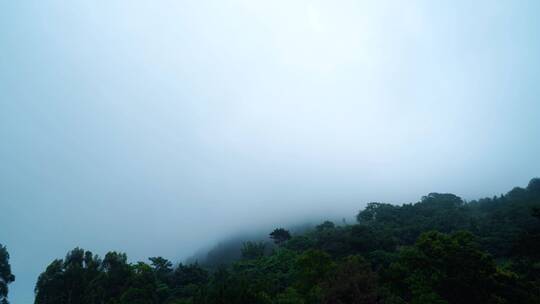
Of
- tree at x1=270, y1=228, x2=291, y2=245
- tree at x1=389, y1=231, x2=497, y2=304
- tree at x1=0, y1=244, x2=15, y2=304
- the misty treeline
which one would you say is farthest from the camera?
tree at x1=270, y1=228, x2=291, y2=245

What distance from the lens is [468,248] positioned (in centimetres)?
2700

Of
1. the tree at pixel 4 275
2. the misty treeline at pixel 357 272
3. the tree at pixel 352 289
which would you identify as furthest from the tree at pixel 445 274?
the tree at pixel 4 275

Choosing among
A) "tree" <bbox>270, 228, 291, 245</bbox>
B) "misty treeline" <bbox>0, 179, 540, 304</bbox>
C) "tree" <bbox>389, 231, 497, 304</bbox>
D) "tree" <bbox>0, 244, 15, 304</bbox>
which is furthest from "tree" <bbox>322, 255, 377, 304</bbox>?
"tree" <bbox>270, 228, 291, 245</bbox>

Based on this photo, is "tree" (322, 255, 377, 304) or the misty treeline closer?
"tree" (322, 255, 377, 304)

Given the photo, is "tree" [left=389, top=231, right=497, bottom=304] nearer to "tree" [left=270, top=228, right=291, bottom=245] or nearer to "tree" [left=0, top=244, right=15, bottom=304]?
"tree" [left=0, top=244, right=15, bottom=304]

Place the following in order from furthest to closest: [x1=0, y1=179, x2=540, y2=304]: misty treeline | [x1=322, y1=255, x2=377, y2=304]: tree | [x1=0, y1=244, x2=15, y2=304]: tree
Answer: [x1=0, y1=244, x2=15, y2=304]: tree, [x1=0, y1=179, x2=540, y2=304]: misty treeline, [x1=322, y1=255, x2=377, y2=304]: tree

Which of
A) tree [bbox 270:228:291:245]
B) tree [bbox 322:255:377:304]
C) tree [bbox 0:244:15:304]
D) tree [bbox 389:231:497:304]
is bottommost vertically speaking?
tree [bbox 389:231:497:304]

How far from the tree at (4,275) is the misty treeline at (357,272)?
0.11 metres

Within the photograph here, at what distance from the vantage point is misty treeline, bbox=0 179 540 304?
75.2ft

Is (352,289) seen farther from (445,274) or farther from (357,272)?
(445,274)

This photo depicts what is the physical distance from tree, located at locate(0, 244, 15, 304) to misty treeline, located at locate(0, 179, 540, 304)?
108 mm

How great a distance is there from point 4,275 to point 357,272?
32.1 metres

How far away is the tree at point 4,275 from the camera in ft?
106

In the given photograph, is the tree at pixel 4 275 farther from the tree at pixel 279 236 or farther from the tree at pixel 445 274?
the tree at pixel 279 236
